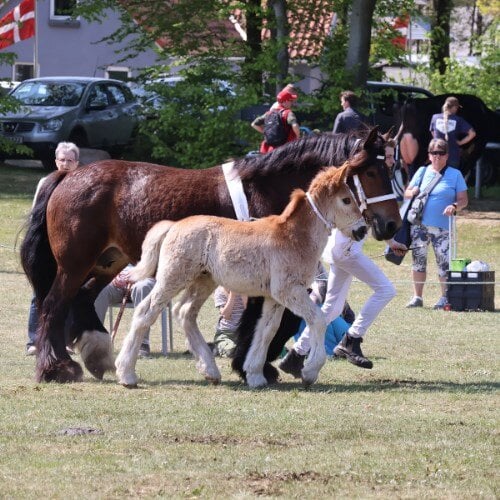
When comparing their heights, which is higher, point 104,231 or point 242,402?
point 104,231

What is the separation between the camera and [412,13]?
27.9m

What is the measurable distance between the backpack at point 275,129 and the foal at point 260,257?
5138mm

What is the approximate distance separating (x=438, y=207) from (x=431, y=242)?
1.78ft

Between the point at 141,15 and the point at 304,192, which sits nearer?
the point at 304,192

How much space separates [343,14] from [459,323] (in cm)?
1395

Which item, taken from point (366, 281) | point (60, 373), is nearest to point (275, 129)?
point (366, 281)

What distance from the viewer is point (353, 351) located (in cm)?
1089

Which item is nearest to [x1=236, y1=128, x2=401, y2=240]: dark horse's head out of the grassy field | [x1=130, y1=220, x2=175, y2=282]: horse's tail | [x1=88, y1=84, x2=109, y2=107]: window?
[x1=130, y1=220, x2=175, y2=282]: horse's tail

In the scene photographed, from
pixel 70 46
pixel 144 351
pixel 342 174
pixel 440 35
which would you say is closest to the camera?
pixel 342 174

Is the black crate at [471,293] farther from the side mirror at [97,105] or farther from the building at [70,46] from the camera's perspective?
the building at [70,46]

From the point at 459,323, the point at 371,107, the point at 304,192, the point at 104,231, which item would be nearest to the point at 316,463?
the point at 304,192

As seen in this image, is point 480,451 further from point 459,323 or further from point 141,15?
point 141,15

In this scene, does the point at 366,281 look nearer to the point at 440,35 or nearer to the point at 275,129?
the point at 275,129

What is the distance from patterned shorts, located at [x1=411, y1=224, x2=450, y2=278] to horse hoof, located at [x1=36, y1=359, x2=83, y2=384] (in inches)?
275
